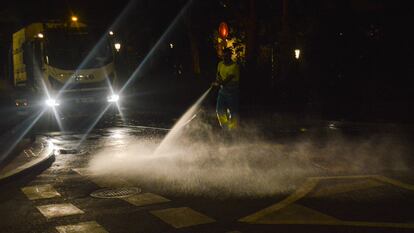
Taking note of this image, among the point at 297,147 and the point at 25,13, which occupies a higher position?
the point at 25,13

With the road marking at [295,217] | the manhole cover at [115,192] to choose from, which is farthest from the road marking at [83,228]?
the road marking at [295,217]

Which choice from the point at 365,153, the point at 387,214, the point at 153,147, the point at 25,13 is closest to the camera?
the point at 387,214

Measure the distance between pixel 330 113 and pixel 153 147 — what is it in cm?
972

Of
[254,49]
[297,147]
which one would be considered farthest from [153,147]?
[254,49]

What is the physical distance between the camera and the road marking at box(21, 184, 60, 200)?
7599mm

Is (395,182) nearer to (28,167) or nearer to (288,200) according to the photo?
(288,200)

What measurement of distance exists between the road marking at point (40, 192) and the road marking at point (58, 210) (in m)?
0.67

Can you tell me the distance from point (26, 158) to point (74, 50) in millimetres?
9590

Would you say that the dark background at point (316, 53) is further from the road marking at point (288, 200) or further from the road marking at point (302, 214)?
the road marking at point (302, 214)

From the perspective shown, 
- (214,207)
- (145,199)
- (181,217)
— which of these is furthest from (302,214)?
(145,199)

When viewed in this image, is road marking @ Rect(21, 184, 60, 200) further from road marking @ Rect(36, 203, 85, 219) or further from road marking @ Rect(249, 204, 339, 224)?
road marking @ Rect(249, 204, 339, 224)

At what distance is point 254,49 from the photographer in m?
27.9

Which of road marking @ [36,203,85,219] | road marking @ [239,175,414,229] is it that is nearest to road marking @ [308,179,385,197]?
road marking @ [239,175,414,229]

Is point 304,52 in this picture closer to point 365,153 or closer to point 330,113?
point 330,113
